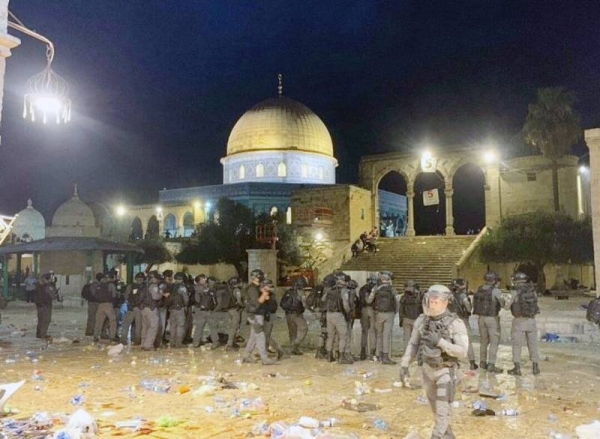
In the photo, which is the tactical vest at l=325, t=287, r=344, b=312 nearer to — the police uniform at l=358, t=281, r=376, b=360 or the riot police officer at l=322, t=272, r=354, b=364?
the riot police officer at l=322, t=272, r=354, b=364

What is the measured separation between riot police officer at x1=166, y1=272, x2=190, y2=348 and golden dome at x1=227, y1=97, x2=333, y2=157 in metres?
35.0

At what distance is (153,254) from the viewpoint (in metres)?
37.2

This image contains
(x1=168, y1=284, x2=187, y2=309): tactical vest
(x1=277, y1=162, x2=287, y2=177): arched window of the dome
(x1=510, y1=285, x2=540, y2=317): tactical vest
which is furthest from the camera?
(x1=277, y1=162, x2=287, y2=177): arched window of the dome

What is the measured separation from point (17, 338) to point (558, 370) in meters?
13.9

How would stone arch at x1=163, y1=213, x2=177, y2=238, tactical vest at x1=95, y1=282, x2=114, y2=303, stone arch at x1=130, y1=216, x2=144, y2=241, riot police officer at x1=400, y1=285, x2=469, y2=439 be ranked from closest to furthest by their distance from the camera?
1. riot police officer at x1=400, y1=285, x2=469, y2=439
2. tactical vest at x1=95, y1=282, x2=114, y2=303
3. stone arch at x1=163, y1=213, x2=177, y2=238
4. stone arch at x1=130, y1=216, x2=144, y2=241

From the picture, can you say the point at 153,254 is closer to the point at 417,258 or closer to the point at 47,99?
the point at 417,258

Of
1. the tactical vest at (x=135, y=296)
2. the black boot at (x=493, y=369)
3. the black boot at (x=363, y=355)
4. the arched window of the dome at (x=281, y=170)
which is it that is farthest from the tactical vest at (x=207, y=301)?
the arched window of the dome at (x=281, y=170)

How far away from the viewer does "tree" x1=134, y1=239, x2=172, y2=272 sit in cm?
3709

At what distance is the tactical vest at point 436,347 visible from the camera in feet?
16.7

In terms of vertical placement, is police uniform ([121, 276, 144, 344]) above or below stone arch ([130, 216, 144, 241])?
below

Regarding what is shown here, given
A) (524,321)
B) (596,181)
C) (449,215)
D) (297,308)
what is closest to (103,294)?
(297,308)

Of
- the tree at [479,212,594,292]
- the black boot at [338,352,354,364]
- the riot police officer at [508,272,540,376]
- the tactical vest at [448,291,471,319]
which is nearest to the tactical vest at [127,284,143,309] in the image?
the black boot at [338,352,354,364]

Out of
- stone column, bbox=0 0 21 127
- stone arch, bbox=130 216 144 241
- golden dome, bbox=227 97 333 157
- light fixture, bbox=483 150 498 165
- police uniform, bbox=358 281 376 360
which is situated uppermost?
golden dome, bbox=227 97 333 157

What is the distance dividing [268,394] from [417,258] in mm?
21039
